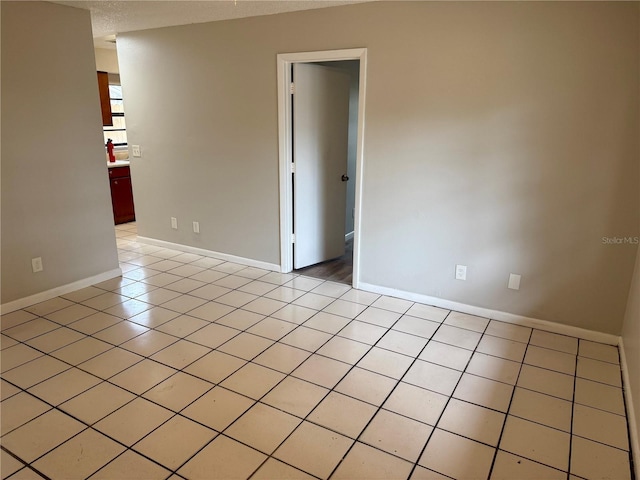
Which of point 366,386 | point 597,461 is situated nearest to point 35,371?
point 366,386

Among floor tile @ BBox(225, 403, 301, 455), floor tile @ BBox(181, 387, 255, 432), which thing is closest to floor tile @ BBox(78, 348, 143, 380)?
floor tile @ BBox(181, 387, 255, 432)

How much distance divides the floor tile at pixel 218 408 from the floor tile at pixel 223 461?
0.43 feet

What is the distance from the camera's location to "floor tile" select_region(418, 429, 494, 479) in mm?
1854

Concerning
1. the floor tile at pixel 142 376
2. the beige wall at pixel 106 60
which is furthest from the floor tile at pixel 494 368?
the beige wall at pixel 106 60

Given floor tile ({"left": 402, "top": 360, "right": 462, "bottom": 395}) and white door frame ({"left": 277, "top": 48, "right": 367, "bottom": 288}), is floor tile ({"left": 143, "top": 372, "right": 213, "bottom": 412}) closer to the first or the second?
floor tile ({"left": 402, "top": 360, "right": 462, "bottom": 395})

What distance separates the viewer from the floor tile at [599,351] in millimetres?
2750

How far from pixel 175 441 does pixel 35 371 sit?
1.15 metres

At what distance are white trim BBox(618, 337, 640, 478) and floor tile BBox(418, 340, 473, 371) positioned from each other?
830 millimetres

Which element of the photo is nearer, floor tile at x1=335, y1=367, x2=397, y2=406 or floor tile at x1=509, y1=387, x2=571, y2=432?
floor tile at x1=509, y1=387, x2=571, y2=432

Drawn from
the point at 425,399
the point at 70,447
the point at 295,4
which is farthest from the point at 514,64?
the point at 70,447

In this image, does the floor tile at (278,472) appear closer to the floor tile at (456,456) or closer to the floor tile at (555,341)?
the floor tile at (456,456)

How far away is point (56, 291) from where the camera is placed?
364cm

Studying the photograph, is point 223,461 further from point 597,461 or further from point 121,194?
point 121,194

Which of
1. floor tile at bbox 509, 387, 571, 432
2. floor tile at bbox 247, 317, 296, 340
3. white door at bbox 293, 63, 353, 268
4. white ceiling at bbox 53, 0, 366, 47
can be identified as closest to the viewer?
floor tile at bbox 509, 387, 571, 432
